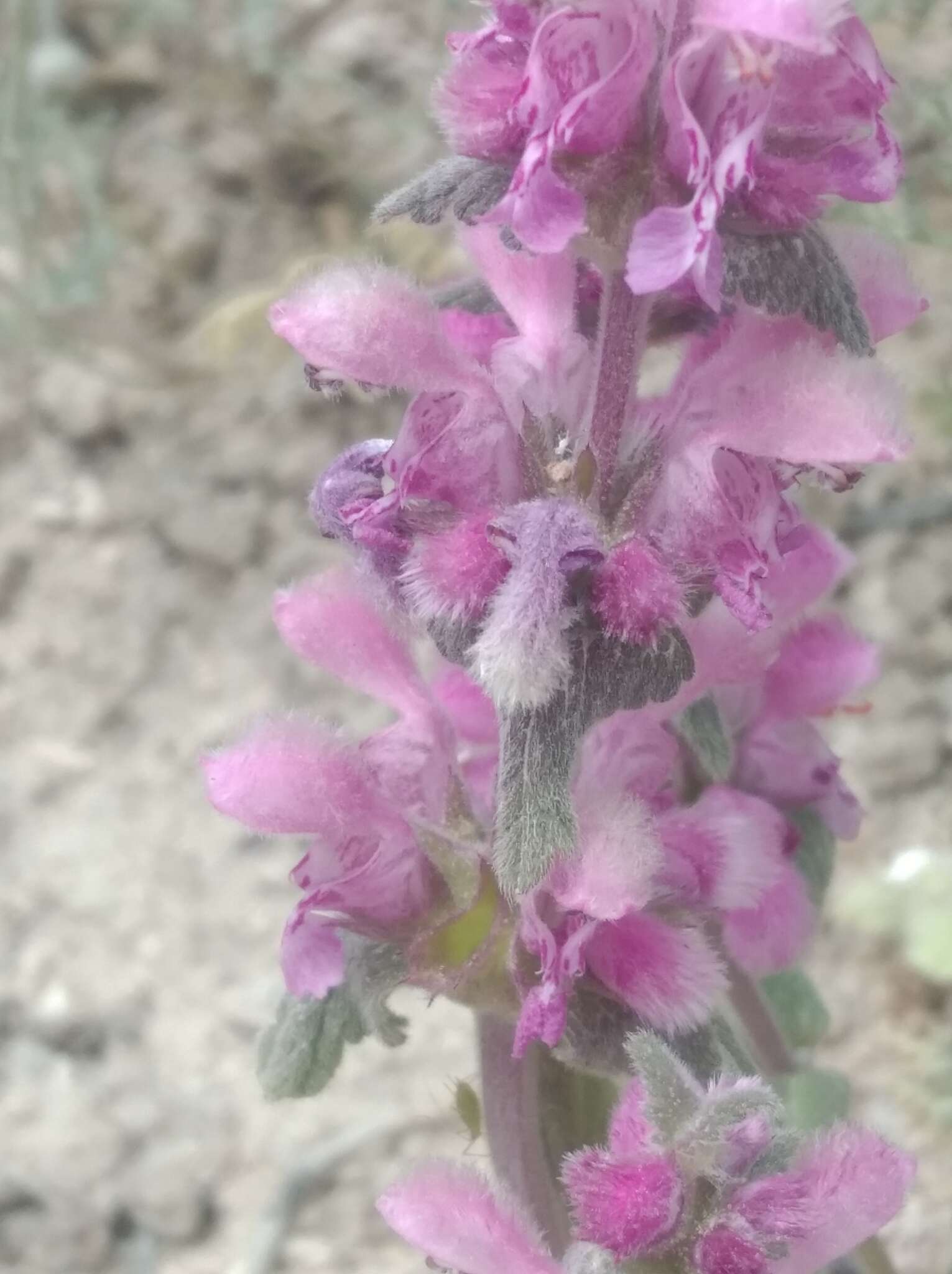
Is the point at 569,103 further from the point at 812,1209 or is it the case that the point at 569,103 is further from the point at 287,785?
the point at 812,1209

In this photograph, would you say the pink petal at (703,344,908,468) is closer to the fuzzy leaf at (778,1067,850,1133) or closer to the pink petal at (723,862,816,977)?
the pink petal at (723,862,816,977)

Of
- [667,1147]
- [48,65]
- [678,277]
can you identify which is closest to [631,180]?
[678,277]

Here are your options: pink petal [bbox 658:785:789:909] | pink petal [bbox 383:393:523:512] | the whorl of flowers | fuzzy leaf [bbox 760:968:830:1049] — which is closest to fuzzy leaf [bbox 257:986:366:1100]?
the whorl of flowers

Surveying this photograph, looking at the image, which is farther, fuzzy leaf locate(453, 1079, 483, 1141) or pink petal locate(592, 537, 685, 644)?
fuzzy leaf locate(453, 1079, 483, 1141)

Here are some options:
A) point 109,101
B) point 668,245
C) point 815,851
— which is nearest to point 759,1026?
point 815,851

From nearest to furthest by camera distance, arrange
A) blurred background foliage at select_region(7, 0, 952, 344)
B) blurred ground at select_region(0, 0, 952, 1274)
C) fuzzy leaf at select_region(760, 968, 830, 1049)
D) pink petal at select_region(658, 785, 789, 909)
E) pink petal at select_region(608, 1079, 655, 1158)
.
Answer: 1. pink petal at select_region(608, 1079, 655, 1158)
2. pink petal at select_region(658, 785, 789, 909)
3. fuzzy leaf at select_region(760, 968, 830, 1049)
4. blurred ground at select_region(0, 0, 952, 1274)
5. blurred background foliage at select_region(7, 0, 952, 344)

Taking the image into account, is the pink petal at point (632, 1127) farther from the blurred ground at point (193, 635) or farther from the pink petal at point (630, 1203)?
the blurred ground at point (193, 635)

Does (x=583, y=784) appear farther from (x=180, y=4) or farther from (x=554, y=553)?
(x=180, y=4)
